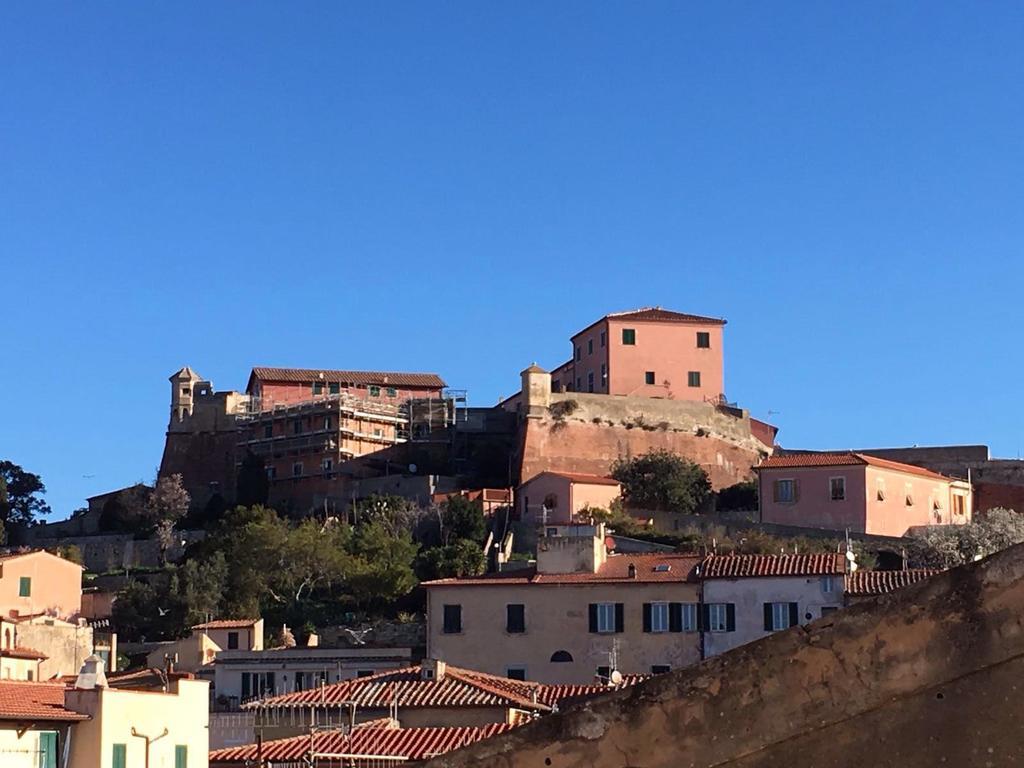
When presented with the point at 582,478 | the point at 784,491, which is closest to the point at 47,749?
the point at 784,491

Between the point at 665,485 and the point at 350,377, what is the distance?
21.1 m

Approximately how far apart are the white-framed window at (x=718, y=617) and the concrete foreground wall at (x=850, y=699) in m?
43.5

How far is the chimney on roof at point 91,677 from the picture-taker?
24.6 m

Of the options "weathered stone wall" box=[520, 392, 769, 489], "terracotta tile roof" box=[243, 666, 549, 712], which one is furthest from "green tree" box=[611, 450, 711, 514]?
"terracotta tile roof" box=[243, 666, 549, 712]

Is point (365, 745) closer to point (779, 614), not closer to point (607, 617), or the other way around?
point (779, 614)

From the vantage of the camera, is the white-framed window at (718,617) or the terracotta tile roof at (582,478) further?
the terracotta tile roof at (582,478)

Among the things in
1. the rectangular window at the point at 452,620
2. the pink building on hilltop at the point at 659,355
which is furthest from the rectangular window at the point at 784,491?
the rectangular window at the point at 452,620

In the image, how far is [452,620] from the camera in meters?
49.4

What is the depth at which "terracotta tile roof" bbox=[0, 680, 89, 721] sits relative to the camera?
22.2 metres

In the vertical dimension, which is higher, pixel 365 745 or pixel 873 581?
pixel 873 581

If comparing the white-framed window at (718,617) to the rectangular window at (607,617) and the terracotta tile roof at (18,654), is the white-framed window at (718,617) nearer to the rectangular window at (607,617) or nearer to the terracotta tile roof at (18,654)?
the rectangular window at (607,617)

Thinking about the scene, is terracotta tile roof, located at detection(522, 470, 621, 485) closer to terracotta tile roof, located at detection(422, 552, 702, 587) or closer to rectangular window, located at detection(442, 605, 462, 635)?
terracotta tile roof, located at detection(422, 552, 702, 587)

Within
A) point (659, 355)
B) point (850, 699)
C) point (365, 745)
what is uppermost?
point (659, 355)

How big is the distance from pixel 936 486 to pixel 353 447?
26.9 meters
